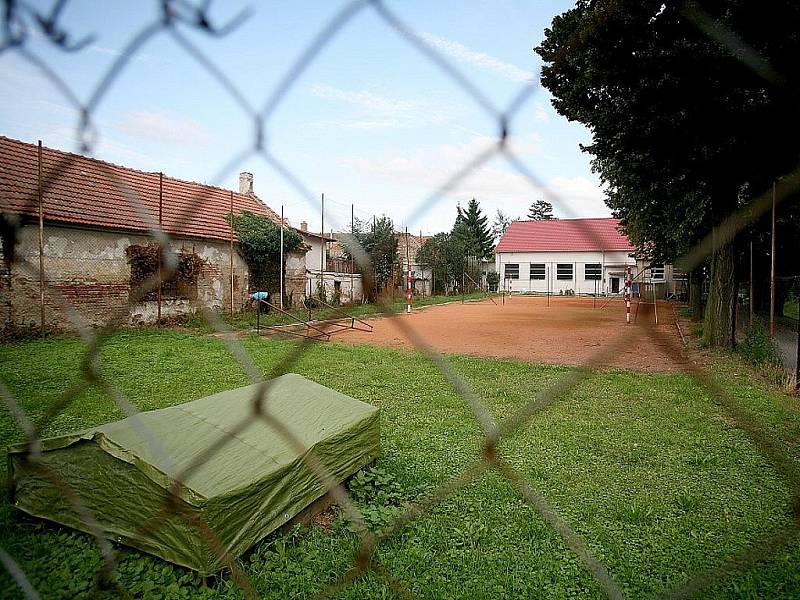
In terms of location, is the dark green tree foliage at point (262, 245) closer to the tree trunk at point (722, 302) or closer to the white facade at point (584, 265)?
the white facade at point (584, 265)

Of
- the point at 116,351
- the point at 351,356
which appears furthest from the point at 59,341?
the point at 351,356

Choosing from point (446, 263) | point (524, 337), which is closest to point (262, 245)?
point (446, 263)

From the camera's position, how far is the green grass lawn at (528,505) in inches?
73.0

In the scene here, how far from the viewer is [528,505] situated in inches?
95.7

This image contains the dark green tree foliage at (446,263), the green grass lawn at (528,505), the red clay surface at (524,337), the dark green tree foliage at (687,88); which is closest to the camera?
the green grass lawn at (528,505)

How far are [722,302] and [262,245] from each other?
9.34 meters

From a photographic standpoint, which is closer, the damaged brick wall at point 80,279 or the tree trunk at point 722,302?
the tree trunk at point 722,302

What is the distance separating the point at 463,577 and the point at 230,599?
2.78 feet

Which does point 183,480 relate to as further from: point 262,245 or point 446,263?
point 262,245

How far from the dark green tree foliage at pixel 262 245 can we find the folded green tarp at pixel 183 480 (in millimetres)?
9937

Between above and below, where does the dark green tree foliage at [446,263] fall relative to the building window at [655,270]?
above

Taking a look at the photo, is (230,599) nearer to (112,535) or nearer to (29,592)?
(112,535)

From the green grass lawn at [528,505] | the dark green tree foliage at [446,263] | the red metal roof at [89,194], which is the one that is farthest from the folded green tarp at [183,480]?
the dark green tree foliage at [446,263]

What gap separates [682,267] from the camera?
22.6 inches
